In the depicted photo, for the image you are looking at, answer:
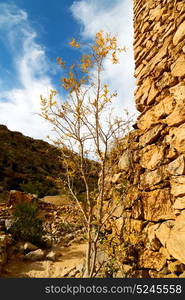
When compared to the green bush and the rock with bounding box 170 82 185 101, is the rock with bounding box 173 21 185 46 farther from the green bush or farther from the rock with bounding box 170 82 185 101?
the green bush

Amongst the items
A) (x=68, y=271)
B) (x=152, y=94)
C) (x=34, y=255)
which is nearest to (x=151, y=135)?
(x=152, y=94)

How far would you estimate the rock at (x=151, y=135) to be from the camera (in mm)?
2888

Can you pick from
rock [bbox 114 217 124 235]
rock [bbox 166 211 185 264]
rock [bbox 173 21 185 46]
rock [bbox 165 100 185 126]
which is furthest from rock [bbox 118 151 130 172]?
rock [bbox 173 21 185 46]

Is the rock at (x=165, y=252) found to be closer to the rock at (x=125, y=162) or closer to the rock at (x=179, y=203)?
the rock at (x=179, y=203)

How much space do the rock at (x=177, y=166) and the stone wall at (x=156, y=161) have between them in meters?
0.01

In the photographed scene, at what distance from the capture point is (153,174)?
9.21 ft

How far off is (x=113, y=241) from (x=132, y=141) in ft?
5.07

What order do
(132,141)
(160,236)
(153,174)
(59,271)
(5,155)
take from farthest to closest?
(5,155), (59,271), (132,141), (153,174), (160,236)

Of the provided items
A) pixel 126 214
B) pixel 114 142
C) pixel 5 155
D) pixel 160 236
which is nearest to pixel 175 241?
pixel 160 236

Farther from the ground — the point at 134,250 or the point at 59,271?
the point at 134,250

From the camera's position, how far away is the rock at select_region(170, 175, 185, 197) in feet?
7.70

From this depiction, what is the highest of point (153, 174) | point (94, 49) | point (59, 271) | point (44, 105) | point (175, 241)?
point (94, 49)

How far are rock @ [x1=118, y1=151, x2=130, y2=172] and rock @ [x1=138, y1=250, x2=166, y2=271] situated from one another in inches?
47.6

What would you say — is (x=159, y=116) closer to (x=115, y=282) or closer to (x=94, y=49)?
(x=94, y=49)
